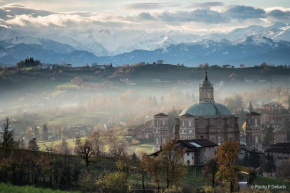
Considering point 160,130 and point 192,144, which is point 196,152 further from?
point 160,130

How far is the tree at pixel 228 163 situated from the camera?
8448cm

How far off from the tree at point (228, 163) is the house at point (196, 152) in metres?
18.5

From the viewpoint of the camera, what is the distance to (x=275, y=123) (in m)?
199

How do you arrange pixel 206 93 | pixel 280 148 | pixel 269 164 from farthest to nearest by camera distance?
1. pixel 206 93
2. pixel 280 148
3. pixel 269 164

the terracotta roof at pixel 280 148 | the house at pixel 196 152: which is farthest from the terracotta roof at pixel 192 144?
the terracotta roof at pixel 280 148

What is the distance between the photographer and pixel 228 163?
87562 millimetres

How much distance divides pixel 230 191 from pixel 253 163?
134 ft

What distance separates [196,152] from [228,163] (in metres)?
23.7

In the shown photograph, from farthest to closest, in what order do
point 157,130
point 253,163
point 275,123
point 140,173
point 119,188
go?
point 275,123 < point 157,130 < point 253,163 < point 140,173 < point 119,188

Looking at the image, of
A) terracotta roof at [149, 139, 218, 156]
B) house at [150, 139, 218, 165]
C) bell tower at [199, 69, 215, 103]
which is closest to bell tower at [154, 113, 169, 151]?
bell tower at [199, 69, 215, 103]

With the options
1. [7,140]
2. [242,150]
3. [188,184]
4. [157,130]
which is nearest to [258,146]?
[242,150]

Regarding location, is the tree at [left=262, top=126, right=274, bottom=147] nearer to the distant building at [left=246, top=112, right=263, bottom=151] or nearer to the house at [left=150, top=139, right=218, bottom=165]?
the distant building at [left=246, top=112, right=263, bottom=151]

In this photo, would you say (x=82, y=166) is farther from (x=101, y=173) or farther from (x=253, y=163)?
(x=253, y=163)

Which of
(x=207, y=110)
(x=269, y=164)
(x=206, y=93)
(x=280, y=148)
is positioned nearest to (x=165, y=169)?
(x=269, y=164)
